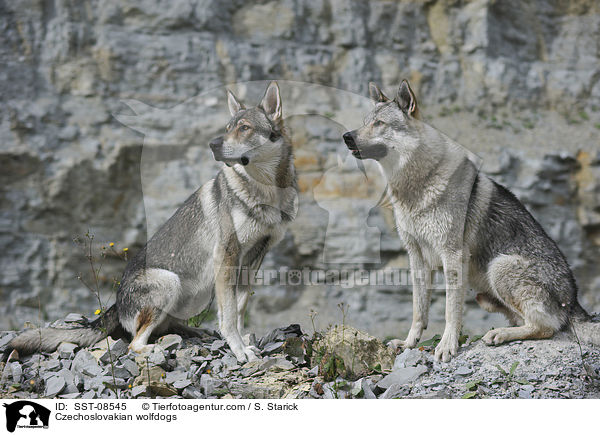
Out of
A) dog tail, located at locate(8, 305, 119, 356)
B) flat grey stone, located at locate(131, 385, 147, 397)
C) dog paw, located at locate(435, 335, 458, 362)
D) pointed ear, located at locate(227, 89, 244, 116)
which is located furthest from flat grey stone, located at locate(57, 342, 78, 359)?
dog paw, located at locate(435, 335, 458, 362)

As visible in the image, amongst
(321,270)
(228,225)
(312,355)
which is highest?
(228,225)

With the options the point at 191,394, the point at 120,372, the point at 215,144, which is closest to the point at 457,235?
the point at 215,144

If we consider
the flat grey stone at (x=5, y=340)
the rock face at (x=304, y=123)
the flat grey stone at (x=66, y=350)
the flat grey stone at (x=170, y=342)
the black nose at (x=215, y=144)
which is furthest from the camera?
the rock face at (x=304, y=123)

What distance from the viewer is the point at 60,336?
16.8 ft

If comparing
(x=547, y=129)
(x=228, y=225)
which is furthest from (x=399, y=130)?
(x=547, y=129)

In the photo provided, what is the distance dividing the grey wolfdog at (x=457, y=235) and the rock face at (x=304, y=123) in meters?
3.55

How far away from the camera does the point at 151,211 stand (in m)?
8.12

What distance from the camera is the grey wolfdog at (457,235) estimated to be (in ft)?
14.9

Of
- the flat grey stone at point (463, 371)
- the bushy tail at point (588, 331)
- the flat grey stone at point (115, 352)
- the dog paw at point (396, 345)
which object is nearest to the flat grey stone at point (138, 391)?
the flat grey stone at point (115, 352)

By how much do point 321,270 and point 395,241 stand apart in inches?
52.7

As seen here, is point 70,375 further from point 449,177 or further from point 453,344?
point 449,177

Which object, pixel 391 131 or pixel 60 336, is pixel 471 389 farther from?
pixel 60 336

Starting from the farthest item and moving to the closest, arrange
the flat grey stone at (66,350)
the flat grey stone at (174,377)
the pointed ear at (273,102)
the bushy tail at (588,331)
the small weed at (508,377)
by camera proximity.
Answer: the flat grey stone at (66,350) < the pointed ear at (273,102) < the bushy tail at (588,331) < the flat grey stone at (174,377) < the small weed at (508,377)

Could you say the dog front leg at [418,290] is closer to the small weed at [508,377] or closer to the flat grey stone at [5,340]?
the small weed at [508,377]
